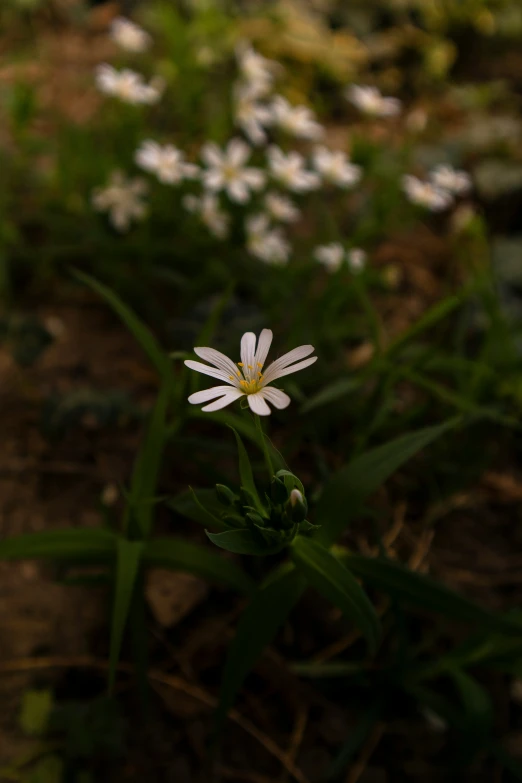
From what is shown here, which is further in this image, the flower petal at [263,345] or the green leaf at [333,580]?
the green leaf at [333,580]

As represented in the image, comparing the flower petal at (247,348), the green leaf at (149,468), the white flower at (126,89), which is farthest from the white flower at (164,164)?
the flower petal at (247,348)

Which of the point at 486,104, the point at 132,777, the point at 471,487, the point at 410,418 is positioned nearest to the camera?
the point at 132,777

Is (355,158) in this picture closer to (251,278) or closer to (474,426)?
(251,278)

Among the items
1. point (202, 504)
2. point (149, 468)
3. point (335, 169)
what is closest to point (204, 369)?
point (202, 504)

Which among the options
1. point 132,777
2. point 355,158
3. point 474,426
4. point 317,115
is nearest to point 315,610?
point 132,777

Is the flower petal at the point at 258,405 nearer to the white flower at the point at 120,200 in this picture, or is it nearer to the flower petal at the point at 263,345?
the flower petal at the point at 263,345

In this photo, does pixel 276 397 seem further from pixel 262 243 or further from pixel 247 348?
pixel 262 243
